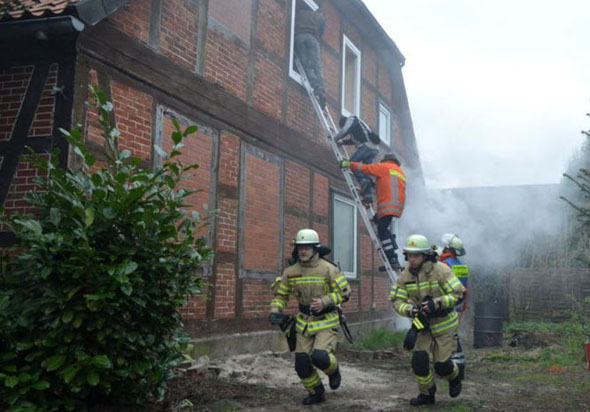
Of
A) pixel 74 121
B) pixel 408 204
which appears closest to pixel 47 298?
pixel 74 121

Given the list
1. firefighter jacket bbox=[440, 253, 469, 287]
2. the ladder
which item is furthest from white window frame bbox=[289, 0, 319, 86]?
firefighter jacket bbox=[440, 253, 469, 287]

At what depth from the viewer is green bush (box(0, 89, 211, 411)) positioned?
439cm

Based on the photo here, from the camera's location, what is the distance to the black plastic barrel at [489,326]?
1213 cm

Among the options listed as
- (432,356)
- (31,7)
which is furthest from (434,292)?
(31,7)

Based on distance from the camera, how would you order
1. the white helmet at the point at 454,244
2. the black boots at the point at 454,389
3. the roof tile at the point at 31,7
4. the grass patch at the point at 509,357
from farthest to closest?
the grass patch at the point at 509,357 < the white helmet at the point at 454,244 < the black boots at the point at 454,389 < the roof tile at the point at 31,7

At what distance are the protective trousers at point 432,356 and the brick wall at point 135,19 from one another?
14.0ft

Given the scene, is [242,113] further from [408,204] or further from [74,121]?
[408,204]

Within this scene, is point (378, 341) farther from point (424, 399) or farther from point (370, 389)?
point (424, 399)

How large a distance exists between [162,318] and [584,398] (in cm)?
444

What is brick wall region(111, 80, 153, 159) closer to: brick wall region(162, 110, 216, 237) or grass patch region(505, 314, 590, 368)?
brick wall region(162, 110, 216, 237)

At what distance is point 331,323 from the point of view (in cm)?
605

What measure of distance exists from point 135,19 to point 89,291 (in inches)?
132

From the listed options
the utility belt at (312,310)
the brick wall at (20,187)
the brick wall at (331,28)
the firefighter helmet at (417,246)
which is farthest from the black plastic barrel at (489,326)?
the brick wall at (20,187)

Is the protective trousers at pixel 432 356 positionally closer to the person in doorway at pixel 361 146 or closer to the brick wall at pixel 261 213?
the brick wall at pixel 261 213
